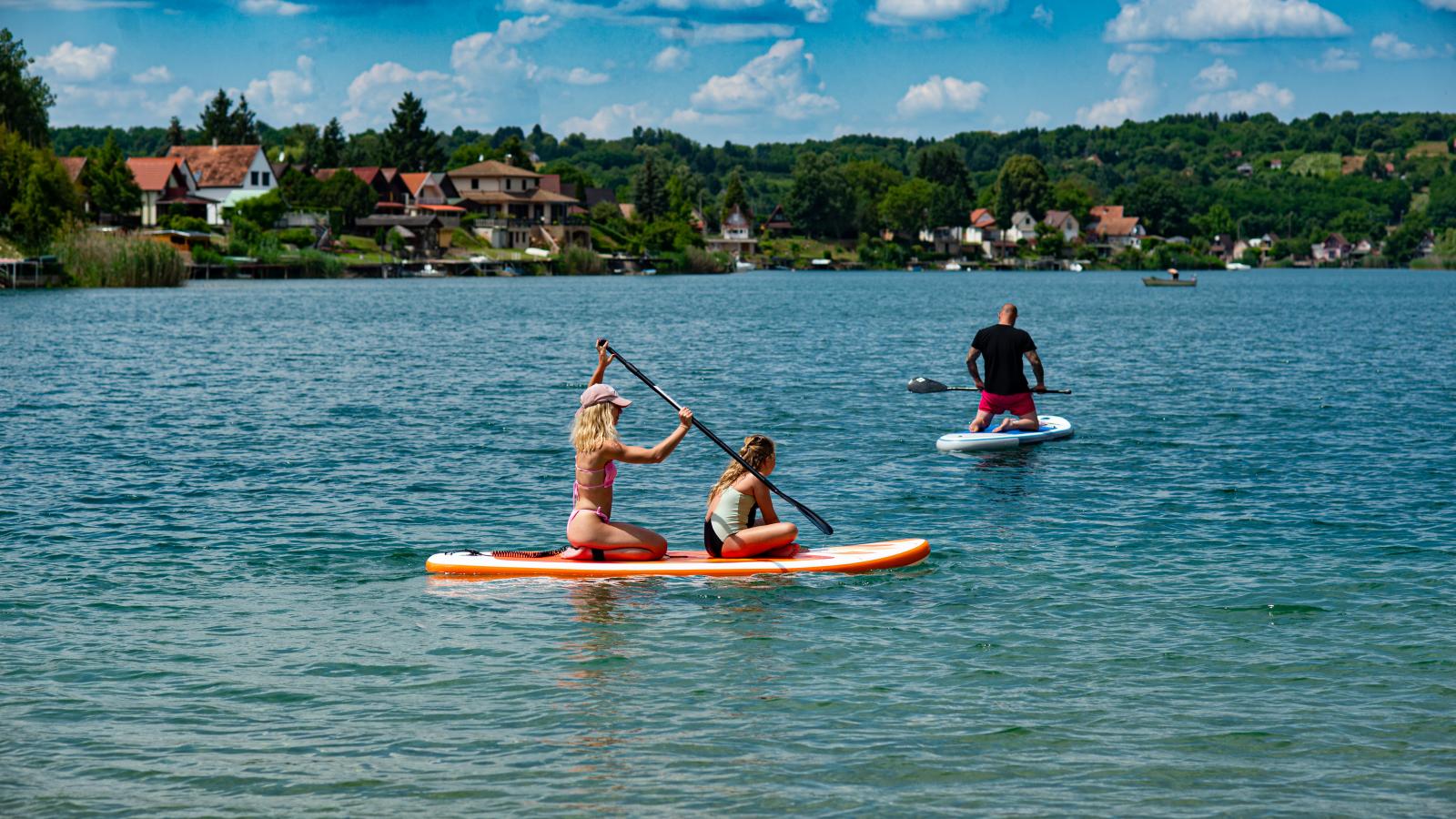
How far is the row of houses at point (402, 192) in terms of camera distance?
422 ft

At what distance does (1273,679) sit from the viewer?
40.5 feet

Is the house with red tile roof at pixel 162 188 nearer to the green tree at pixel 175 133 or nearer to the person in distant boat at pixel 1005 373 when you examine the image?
the green tree at pixel 175 133

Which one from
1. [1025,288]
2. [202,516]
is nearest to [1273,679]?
[202,516]

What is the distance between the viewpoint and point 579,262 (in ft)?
551

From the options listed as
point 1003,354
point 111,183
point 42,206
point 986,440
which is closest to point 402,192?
point 111,183

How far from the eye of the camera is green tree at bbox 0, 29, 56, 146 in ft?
357

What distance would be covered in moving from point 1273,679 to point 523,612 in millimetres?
7092

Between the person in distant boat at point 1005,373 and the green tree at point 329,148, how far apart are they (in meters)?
149

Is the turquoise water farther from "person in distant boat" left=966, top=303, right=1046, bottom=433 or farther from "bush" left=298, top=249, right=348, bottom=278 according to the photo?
"bush" left=298, top=249, right=348, bottom=278

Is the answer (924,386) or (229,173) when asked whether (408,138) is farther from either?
(924,386)

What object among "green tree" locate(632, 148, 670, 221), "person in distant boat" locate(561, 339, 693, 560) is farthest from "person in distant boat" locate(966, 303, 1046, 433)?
"green tree" locate(632, 148, 670, 221)

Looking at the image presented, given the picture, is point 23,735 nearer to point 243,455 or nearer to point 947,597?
point 947,597

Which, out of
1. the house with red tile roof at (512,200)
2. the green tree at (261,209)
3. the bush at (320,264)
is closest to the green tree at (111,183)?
the green tree at (261,209)

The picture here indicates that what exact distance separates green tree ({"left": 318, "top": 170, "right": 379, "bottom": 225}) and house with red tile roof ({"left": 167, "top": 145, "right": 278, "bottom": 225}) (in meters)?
5.49
